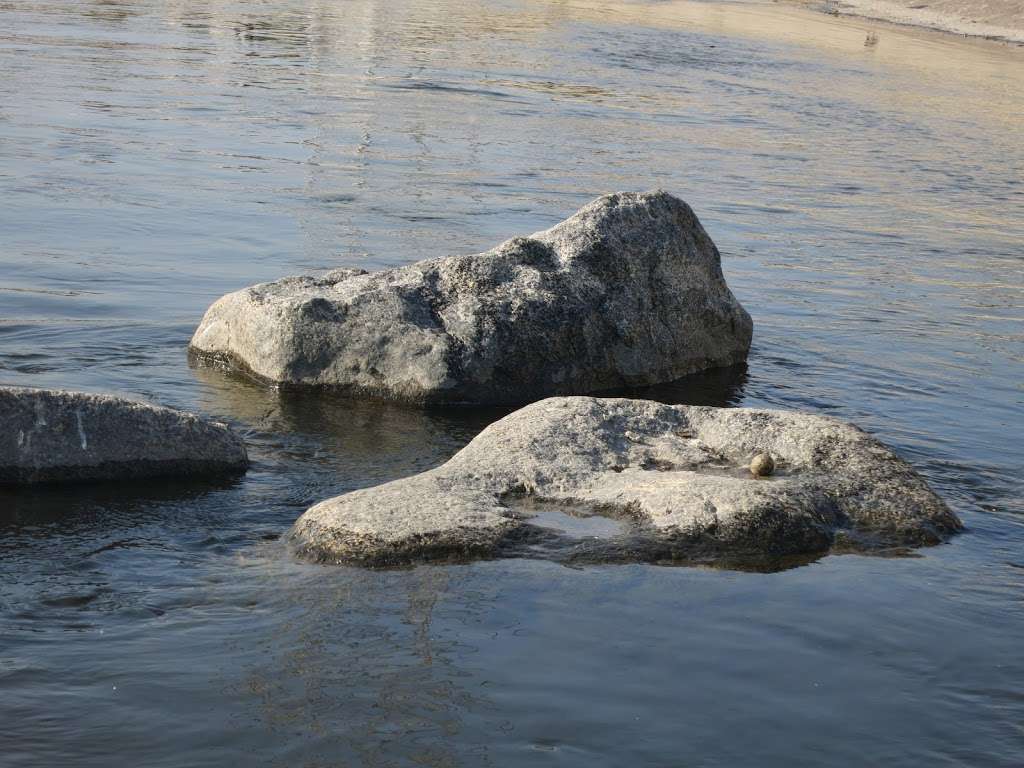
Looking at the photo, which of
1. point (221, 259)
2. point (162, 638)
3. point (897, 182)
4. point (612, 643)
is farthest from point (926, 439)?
point (897, 182)

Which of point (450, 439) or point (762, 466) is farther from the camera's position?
point (450, 439)

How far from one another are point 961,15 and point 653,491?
4511 cm

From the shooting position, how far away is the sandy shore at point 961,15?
1742 inches

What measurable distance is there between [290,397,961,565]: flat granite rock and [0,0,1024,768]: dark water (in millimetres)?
180

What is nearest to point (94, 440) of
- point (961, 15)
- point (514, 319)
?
point (514, 319)

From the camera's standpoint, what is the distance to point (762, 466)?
641cm

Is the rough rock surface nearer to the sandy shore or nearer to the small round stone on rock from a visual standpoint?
the small round stone on rock

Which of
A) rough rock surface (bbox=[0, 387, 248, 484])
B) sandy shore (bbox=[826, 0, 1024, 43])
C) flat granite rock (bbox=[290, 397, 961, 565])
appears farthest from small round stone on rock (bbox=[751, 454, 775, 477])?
sandy shore (bbox=[826, 0, 1024, 43])

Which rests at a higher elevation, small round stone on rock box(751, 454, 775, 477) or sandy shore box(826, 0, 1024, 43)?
sandy shore box(826, 0, 1024, 43)

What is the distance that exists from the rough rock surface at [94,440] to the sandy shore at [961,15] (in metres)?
40.5

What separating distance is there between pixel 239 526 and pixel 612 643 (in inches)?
72.3

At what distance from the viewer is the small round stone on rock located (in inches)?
253

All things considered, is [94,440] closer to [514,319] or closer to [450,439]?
[450,439]

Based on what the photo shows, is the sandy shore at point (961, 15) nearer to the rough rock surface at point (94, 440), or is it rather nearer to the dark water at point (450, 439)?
the dark water at point (450, 439)
